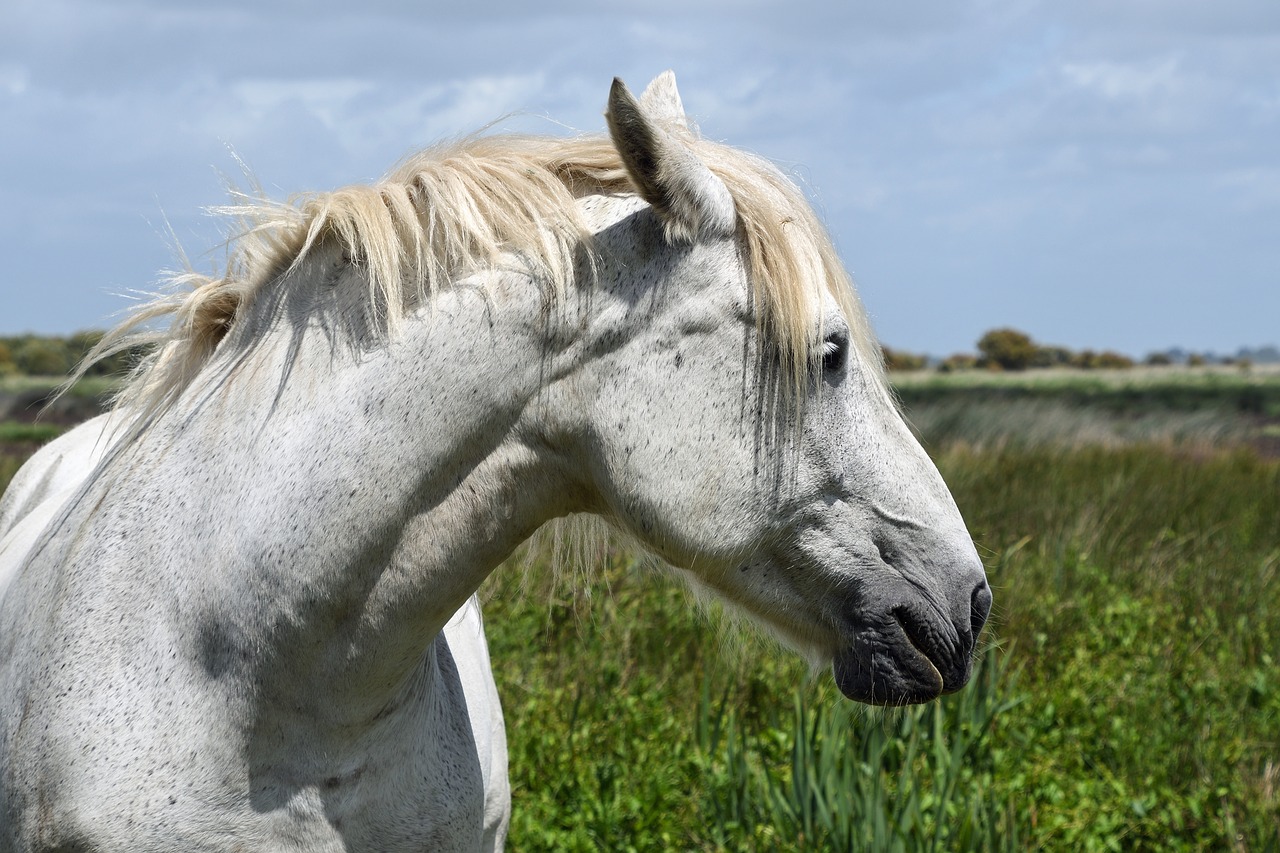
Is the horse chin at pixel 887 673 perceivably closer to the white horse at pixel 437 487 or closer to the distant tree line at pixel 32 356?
the white horse at pixel 437 487

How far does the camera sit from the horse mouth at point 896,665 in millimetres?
1753

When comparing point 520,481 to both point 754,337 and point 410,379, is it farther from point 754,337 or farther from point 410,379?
point 754,337

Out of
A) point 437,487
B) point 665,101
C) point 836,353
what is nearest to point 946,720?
point 836,353

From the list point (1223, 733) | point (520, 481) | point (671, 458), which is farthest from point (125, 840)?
point (1223, 733)

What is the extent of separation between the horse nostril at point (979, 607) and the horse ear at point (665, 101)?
930 millimetres

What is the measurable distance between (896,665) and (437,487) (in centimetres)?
78

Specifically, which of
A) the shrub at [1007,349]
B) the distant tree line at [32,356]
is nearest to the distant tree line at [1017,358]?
the shrub at [1007,349]

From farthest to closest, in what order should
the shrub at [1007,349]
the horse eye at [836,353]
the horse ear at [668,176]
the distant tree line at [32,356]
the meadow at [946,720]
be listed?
the shrub at [1007,349] < the distant tree line at [32,356] < the meadow at [946,720] < the horse eye at [836,353] < the horse ear at [668,176]

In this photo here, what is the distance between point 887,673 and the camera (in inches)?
69.5

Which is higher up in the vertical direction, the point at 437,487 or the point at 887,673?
the point at 437,487

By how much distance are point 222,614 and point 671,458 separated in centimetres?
72

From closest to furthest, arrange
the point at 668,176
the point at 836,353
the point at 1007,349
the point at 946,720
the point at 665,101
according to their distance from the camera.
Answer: the point at 668,176 < the point at 836,353 < the point at 665,101 < the point at 946,720 < the point at 1007,349

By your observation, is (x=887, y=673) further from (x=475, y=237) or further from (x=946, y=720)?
(x=946, y=720)

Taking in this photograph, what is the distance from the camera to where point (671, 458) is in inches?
65.9
